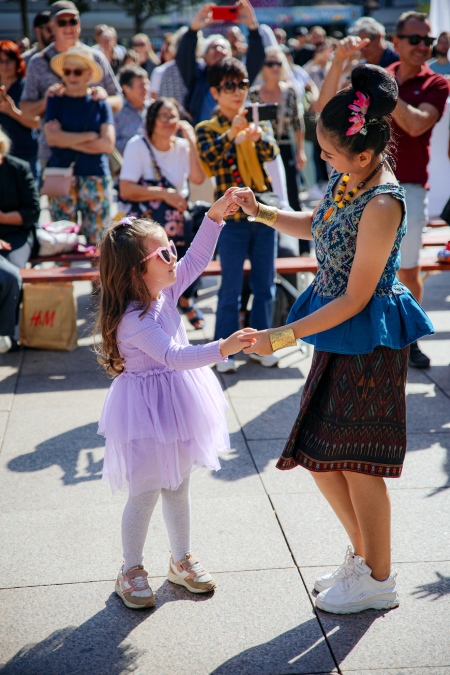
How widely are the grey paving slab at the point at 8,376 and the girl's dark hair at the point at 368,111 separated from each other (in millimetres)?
3053

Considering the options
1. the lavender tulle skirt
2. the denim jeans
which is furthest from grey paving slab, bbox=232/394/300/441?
the lavender tulle skirt

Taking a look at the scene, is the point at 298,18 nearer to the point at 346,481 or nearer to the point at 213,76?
the point at 213,76

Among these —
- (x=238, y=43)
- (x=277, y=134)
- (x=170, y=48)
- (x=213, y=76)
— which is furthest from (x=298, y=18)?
(x=213, y=76)

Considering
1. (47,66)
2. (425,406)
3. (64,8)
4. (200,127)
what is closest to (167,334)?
(425,406)

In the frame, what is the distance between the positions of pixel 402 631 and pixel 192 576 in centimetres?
79

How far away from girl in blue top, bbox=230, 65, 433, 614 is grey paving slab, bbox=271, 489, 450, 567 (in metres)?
0.30

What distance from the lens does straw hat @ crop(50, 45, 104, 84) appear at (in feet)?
21.1

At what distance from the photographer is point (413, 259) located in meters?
5.25

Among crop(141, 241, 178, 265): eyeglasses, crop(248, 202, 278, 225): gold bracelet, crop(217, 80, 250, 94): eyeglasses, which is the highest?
crop(217, 80, 250, 94): eyeglasses

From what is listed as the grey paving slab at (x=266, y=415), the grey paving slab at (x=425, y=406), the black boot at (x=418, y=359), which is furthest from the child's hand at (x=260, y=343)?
Result: the black boot at (x=418, y=359)

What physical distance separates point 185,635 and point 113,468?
64 centimetres

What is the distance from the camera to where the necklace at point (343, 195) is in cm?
257

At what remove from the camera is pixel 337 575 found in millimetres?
2891

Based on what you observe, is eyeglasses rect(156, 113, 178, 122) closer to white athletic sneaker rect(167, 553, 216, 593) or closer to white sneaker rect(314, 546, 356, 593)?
white athletic sneaker rect(167, 553, 216, 593)
